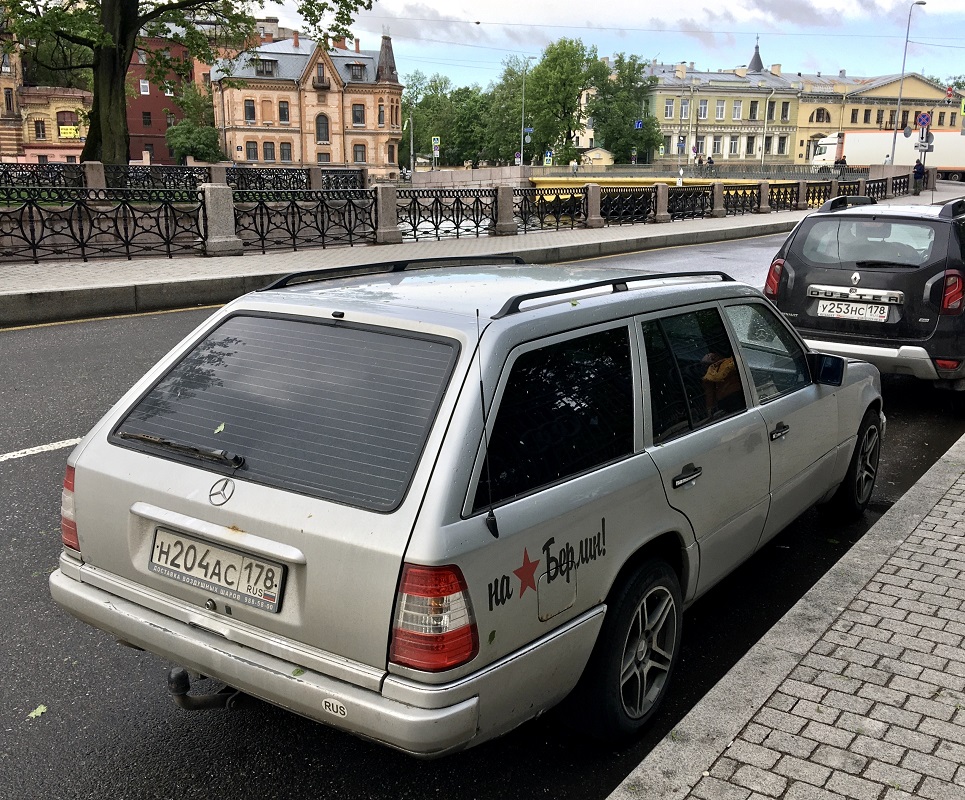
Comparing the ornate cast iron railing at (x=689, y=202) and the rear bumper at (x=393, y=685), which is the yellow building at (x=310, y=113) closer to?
the ornate cast iron railing at (x=689, y=202)

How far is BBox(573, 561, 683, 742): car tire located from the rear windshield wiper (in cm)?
133

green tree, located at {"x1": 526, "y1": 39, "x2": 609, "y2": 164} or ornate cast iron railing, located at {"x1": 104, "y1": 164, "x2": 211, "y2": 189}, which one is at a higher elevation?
green tree, located at {"x1": 526, "y1": 39, "x2": 609, "y2": 164}

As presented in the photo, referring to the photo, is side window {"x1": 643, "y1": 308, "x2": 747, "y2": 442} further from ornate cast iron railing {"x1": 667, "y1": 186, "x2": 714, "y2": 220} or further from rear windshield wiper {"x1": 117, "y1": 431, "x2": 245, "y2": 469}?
ornate cast iron railing {"x1": 667, "y1": 186, "x2": 714, "y2": 220}

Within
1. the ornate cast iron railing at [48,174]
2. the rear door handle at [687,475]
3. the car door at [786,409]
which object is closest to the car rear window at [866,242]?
the car door at [786,409]

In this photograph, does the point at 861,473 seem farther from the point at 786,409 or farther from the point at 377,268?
the point at 377,268

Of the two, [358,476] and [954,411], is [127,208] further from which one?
[358,476]

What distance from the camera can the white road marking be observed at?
623 centimetres

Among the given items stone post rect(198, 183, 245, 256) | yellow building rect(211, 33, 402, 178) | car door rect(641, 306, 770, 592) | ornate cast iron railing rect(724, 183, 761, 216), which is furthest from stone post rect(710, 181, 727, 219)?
yellow building rect(211, 33, 402, 178)

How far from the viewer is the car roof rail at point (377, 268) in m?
3.84

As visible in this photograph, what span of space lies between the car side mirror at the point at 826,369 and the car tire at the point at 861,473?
0.79 meters

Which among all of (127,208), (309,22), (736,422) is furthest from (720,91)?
(736,422)

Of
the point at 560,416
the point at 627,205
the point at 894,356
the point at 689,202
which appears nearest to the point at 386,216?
the point at 627,205

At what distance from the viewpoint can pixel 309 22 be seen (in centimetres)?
3331

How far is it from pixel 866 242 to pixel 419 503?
22.1 feet
